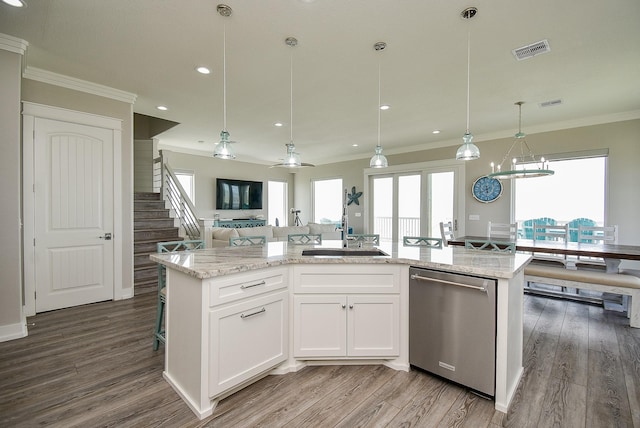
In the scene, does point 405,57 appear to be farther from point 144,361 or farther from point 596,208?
point 596,208

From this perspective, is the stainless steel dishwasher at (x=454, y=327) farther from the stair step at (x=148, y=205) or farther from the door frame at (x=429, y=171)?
the stair step at (x=148, y=205)

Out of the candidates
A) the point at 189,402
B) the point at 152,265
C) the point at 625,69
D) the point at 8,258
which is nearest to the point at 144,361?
the point at 189,402

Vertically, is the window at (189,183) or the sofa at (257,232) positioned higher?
the window at (189,183)

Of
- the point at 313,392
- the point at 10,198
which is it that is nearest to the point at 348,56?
the point at 313,392

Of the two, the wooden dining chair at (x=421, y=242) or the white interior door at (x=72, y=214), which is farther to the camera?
the white interior door at (x=72, y=214)

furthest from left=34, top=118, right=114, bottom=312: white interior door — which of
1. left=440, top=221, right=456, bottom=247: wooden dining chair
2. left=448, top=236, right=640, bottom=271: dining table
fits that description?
left=448, top=236, right=640, bottom=271: dining table

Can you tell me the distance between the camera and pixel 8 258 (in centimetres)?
271

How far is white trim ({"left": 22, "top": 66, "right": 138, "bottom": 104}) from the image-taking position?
10.4 feet

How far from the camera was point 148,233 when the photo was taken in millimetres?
4633

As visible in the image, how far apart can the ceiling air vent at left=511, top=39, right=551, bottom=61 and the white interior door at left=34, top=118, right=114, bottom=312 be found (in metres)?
4.69

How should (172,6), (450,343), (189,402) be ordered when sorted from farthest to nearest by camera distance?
(172,6) → (450,343) → (189,402)

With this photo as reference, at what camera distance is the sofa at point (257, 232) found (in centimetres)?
525

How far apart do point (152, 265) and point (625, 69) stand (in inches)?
249

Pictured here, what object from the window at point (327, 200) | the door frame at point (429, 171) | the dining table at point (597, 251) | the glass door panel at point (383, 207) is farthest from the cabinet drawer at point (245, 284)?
the window at point (327, 200)
